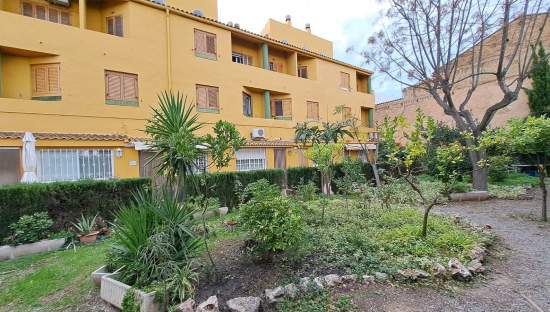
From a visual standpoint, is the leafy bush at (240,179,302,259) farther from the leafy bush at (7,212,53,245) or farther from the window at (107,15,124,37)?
the window at (107,15,124,37)

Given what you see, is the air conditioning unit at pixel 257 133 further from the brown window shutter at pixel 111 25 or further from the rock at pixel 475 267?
the rock at pixel 475 267

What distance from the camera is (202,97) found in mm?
17750

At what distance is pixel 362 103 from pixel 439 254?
946 inches

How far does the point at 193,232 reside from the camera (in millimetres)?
5406

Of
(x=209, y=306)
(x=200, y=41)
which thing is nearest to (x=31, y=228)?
(x=209, y=306)

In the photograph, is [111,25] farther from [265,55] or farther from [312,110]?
[312,110]

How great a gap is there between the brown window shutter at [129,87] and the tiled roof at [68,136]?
1973mm

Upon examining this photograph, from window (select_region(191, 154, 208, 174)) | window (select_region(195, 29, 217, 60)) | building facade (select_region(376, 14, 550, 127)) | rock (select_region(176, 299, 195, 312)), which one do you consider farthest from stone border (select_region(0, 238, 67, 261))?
building facade (select_region(376, 14, 550, 127))

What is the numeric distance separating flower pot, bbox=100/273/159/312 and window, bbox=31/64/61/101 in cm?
1125

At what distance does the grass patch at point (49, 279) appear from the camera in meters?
5.23

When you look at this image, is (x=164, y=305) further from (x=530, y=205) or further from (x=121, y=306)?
(x=530, y=205)

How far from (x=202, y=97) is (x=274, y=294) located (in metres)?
14.8

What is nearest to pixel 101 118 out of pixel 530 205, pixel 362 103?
pixel 530 205

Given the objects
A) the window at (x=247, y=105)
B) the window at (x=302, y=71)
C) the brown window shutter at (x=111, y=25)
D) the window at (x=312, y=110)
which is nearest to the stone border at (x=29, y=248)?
the brown window shutter at (x=111, y=25)
